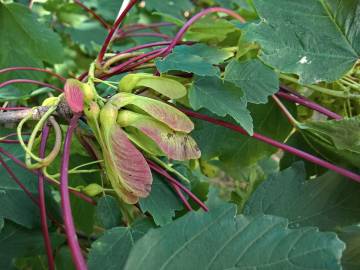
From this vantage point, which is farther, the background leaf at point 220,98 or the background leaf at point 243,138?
the background leaf at point 243,138

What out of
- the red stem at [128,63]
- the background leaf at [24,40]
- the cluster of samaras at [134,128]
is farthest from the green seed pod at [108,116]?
the background leaf at [24,40]

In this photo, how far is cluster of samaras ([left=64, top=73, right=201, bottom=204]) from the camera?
0.53 metres

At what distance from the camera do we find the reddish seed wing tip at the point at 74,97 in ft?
1.76

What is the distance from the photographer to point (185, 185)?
687 millimetres

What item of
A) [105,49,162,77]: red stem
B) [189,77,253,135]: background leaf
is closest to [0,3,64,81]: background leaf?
[105,49,162,77]: red stem

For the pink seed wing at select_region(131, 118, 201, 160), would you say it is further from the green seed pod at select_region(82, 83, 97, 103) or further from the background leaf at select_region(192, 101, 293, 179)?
the background leaf at select_region(192, 101, 293, 179)

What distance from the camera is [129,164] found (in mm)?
528

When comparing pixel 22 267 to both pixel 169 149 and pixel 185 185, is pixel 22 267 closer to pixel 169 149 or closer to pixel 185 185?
pixel 185 185

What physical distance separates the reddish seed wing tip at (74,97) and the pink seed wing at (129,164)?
0.15 ft

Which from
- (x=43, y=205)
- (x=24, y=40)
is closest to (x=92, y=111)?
(x=43, y=205)

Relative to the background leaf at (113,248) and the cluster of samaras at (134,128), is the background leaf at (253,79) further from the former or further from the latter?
the background leaf at (113,248)

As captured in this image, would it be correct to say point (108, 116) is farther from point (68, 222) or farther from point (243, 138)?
point (243, 138)

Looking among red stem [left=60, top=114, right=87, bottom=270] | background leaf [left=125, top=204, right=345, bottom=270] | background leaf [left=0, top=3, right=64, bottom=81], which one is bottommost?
background leaf [left=0, top=3, right=64, bottom=81]

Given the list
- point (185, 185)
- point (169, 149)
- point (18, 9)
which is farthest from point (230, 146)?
point (18, 9)
